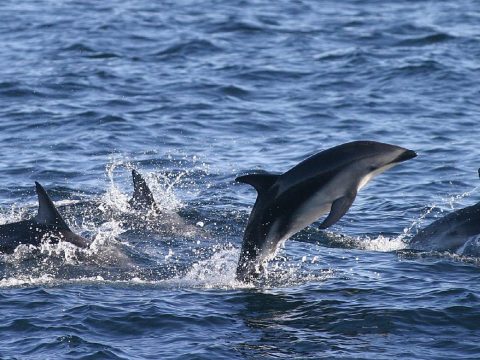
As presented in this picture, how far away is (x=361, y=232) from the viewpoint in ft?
61.0

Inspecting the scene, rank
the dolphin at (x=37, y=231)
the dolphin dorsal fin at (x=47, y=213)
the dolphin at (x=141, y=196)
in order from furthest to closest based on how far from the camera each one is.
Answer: the dolphin at (x=141, y=196) → the dolphin at (x=37, y=231) → the dolphin dorsal fin at (x=47, y=213)

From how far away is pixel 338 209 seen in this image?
14953 millimetres

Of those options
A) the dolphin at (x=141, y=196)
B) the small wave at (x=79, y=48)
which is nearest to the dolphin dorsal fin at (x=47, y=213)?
the dolphin at (x=141, y=196)

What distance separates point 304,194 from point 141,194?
4.83 metres

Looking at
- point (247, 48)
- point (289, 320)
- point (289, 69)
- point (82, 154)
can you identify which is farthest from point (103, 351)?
point (247, 48)

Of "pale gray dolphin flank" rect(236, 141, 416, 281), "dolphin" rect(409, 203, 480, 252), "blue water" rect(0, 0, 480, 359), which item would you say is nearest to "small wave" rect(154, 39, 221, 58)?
"blue water" rect(0, 0, 480, 359)

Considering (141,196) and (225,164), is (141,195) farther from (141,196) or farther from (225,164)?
(225,164)

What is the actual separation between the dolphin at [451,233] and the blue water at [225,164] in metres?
0.38

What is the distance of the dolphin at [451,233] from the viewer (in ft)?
56.9

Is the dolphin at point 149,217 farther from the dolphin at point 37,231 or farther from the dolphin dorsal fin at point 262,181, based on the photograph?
the dolphin dorsal fin at point 262,181

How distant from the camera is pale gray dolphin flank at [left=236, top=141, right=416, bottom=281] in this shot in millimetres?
14938

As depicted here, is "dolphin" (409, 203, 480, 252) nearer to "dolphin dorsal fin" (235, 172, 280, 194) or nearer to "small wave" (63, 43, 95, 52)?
"dolphin dorsal fin" (235, 172, 280, 194)

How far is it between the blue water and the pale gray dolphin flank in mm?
717

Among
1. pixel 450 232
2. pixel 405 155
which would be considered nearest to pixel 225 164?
pixel 450 232
